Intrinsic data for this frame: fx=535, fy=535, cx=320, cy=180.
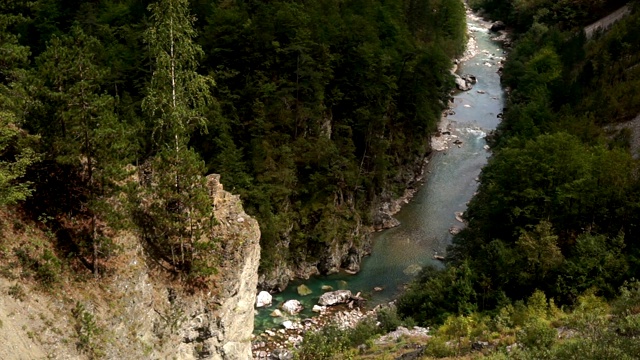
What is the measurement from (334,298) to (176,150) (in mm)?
24274

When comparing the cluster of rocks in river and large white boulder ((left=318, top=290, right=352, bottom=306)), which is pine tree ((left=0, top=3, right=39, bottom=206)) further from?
large white boulder ((left=318, top=290, right=352, bottom=306))

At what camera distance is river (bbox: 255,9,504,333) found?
146 ft

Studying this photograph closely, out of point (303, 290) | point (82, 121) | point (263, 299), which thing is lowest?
point (303, 290)

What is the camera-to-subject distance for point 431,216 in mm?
54844

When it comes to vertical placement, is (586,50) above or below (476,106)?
above

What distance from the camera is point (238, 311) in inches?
981

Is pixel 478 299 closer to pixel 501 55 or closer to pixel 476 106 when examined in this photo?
pixel 476 106

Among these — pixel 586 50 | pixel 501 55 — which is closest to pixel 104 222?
pixel 586 50

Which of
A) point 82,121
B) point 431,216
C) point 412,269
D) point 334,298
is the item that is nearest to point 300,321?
point 334,298

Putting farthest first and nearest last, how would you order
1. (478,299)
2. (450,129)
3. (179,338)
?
(450,129) → (478,299) → (179,338)

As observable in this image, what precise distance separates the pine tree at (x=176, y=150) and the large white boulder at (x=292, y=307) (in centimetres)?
1904

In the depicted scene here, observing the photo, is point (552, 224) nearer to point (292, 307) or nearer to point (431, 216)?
point (431, 216)

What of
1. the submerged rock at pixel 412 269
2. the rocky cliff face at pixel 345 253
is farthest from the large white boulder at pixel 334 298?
Result: the submerged rock at pixel 412 269

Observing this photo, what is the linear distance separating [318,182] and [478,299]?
1748 centimetres
